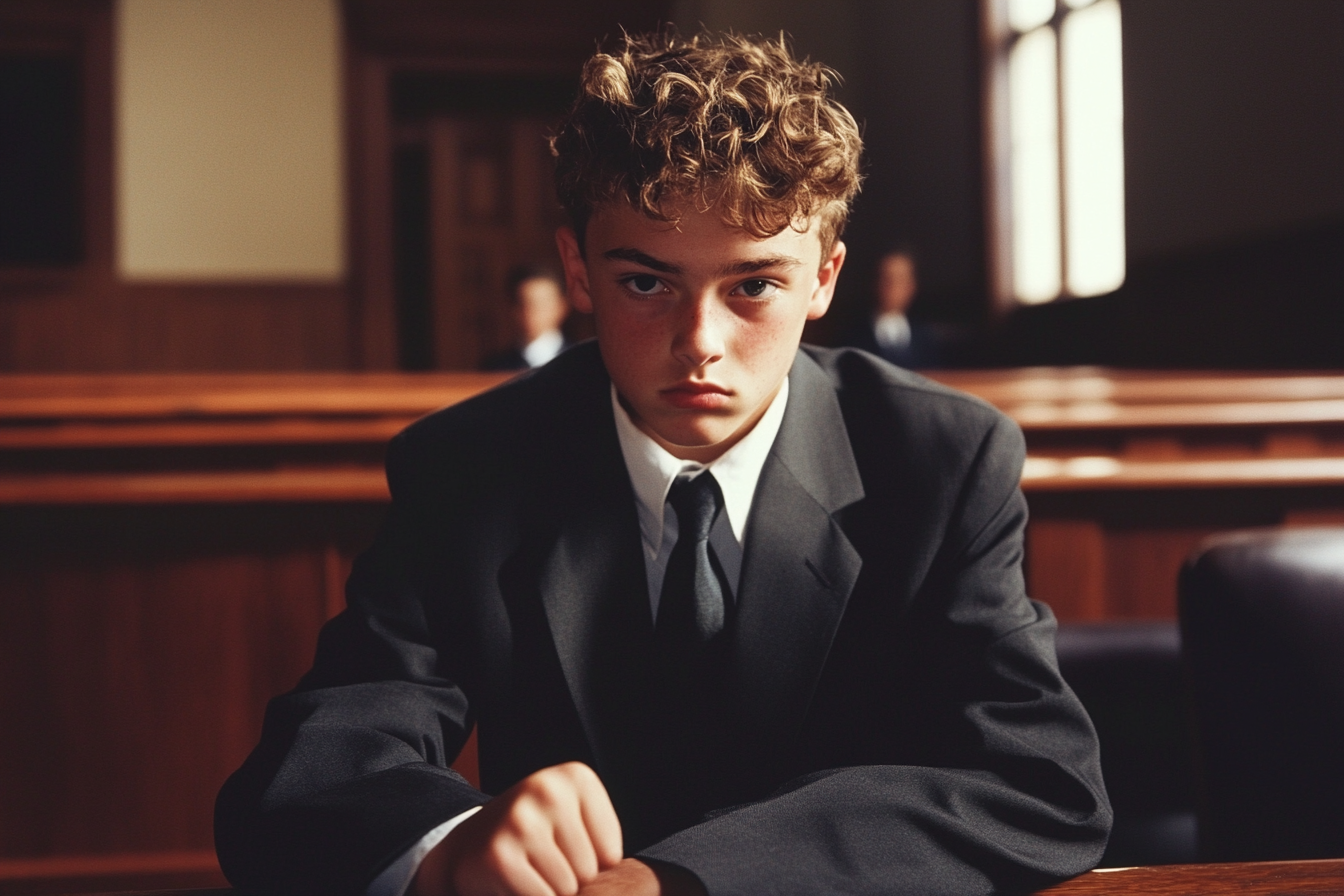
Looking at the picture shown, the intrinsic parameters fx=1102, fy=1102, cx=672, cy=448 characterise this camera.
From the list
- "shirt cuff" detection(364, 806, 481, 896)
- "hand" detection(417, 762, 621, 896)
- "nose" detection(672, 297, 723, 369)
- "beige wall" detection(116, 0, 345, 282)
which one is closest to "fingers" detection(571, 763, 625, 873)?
"hand" detection(417, 762, 621, 896)

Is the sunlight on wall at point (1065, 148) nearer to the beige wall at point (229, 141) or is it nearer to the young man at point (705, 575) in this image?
the beige wall at point (229, 141)

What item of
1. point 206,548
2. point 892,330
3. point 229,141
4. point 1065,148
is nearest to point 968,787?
point 206,548

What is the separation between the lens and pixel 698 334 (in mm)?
825

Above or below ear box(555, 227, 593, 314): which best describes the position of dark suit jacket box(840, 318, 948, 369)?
above

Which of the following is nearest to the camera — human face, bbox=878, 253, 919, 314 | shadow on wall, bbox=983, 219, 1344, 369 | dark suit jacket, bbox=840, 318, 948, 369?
shadow on wall, bbox=983, 219, 1344, 369

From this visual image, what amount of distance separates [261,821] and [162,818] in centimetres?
101

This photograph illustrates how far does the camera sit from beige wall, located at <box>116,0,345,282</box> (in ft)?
21.4

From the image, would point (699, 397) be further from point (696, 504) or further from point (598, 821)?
point (598, 821)

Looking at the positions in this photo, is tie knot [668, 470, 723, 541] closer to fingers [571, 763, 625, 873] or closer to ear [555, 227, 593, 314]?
ear [555, 227, 593, 314]

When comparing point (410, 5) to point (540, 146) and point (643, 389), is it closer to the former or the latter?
point (540, 146)

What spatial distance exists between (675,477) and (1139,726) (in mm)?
686

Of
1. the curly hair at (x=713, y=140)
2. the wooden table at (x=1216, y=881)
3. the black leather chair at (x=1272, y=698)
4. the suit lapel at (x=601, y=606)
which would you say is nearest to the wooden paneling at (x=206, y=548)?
the black leather chair at (x=1272, y=698)

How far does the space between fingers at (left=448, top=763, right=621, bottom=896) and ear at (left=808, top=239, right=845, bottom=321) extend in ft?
1.50

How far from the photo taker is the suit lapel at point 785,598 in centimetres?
92
